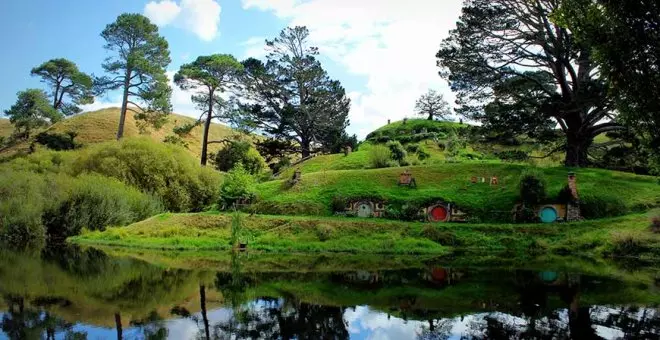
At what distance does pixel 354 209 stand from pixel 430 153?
23825 mm

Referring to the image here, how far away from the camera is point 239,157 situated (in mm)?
61688

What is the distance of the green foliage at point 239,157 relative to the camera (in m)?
61.2

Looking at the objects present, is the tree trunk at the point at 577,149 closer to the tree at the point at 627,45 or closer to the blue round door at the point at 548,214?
the blue round door at the point at 548,214

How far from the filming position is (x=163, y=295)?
17125 mm

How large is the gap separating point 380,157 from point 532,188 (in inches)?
670

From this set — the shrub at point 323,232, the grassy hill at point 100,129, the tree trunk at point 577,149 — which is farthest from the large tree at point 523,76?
the grassy hill at point 100,129

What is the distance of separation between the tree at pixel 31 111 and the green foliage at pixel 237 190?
149 ft

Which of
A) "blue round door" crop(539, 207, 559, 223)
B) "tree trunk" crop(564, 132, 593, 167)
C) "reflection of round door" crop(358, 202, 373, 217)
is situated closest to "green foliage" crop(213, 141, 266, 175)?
"reflection of round door" crop(358, 202, 373, 217)

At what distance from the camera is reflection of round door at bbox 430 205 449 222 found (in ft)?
119

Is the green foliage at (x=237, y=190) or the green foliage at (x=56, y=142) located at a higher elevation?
the green foliage at (x=56, y=142)

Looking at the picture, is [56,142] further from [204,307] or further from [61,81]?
[204,307]

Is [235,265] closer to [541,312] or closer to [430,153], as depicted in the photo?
[541,312]

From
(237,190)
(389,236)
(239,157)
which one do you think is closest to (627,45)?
(389,236)

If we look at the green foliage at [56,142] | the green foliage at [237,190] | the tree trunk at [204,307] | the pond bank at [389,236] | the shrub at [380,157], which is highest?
the green foliage at [56,142]
